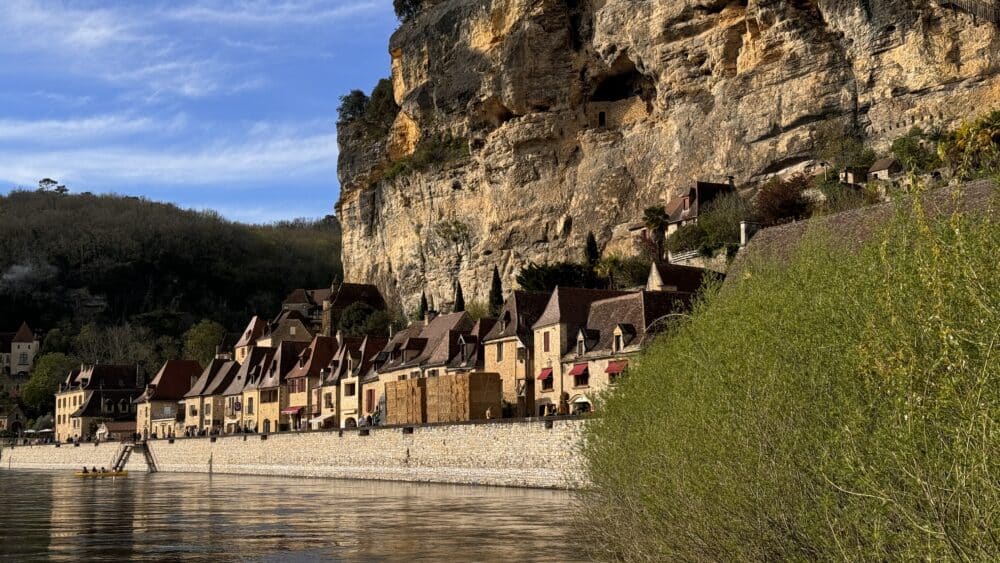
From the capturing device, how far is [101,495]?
4844cm

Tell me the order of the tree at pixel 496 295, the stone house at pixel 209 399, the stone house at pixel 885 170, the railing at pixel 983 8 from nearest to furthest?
the stone house at pixel 885 170 → the railing at pixel 983 8 → the tree at pixel 496 295 → the stone house at pixel 209 399

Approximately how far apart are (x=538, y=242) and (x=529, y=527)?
216 ft

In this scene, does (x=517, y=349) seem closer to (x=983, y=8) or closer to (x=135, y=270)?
(x=983, y=8)

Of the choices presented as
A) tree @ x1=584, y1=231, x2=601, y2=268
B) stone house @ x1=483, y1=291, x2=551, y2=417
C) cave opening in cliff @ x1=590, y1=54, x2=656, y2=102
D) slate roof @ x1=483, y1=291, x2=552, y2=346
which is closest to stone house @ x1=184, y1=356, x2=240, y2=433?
tree @ x1=584, y1=231, x2=601, y2=268

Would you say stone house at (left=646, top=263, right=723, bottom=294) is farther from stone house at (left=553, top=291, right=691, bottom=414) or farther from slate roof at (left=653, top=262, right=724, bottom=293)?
stone house at (left=553, top=291, right=691, bottom=414)

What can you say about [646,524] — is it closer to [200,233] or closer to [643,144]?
[643,144]

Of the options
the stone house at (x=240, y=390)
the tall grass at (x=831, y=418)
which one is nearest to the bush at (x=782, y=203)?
the stone house at (x=240, y=390)

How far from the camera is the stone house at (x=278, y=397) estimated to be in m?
78.1

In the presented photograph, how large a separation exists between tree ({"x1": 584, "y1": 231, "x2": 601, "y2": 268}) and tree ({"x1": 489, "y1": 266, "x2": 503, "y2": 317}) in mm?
6959

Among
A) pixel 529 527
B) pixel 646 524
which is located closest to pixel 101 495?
pixel 529 527

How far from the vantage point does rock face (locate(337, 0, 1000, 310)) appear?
69500 mm

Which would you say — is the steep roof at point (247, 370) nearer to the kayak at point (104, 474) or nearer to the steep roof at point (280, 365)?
the steep roof at point (280, 365)

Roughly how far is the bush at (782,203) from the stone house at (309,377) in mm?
28922

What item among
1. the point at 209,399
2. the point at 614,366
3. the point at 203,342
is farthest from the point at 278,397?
the point at 203,342
